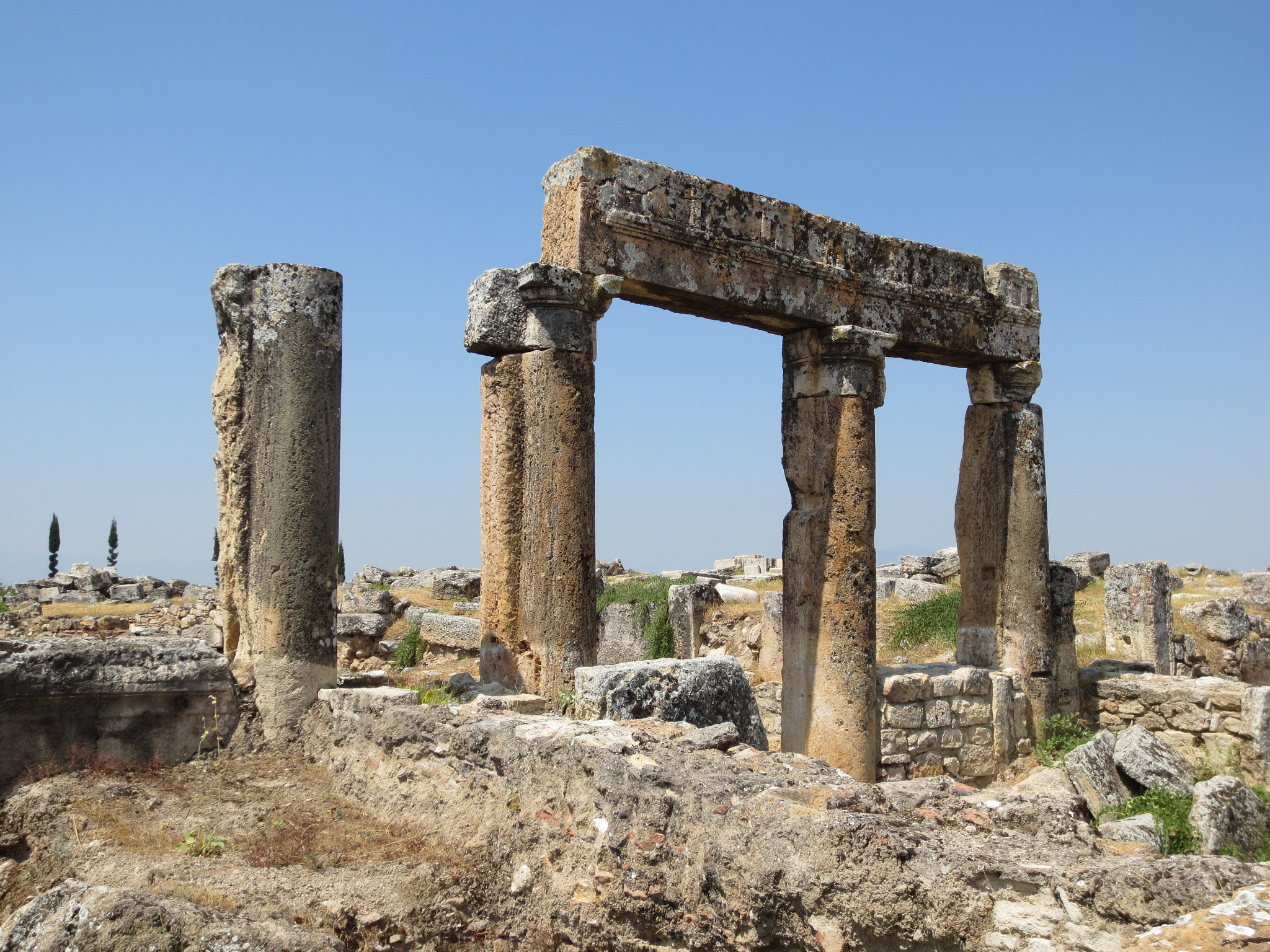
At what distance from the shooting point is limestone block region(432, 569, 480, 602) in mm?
20719

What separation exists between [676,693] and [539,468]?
79.6 inches

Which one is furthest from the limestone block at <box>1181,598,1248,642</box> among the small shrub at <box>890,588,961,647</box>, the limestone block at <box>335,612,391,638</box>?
the limestone block at <box>335,612,391,638</box>

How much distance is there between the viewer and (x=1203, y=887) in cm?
273

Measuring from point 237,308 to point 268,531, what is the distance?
4.37ft

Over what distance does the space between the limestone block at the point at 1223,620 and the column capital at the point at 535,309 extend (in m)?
11.9

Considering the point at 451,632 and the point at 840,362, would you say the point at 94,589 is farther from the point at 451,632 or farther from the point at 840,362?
the point at 840,362

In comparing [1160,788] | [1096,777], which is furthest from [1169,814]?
[1096,777]

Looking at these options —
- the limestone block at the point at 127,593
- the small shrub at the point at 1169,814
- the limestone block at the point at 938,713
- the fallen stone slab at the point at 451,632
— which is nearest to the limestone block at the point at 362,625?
the fallen stone slab at the point at 451,632

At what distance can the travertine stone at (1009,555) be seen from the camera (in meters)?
9.71

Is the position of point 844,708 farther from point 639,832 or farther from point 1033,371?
point 639,832

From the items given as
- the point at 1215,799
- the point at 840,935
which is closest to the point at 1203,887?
the point at 840,935

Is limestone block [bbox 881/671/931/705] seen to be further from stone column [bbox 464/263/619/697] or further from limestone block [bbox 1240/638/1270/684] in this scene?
limestone block [bbox 1240/638/1270/684]

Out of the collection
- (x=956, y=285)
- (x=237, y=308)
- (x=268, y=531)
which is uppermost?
(x=956, y=285)

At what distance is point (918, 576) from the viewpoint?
20594mm
